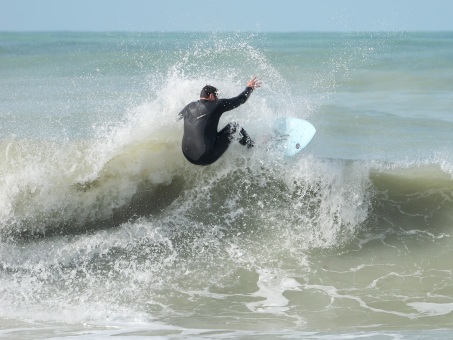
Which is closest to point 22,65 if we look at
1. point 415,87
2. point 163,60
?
point 163,60

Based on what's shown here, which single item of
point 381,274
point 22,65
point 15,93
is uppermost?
point 22,65

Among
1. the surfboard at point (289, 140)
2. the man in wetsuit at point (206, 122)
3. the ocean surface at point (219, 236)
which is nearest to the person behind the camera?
the ocean surface at point (219, 236)

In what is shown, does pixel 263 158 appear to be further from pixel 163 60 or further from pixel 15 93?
pixel 163 60

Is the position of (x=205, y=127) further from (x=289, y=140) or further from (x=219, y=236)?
(x=289, y=140)

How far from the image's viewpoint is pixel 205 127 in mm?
8477

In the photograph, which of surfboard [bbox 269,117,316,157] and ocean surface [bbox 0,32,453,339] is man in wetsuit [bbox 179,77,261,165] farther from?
surfboard [bbox 269,117,316,157]

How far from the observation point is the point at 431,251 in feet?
28.8

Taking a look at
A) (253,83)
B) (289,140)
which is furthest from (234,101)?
(289,140)

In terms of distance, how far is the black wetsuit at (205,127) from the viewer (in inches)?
332

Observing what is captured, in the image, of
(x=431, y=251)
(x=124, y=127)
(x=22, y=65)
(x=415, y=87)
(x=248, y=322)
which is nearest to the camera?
(x=248, y=322)

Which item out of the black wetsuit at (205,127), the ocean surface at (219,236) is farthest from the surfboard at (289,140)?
the black wetsuit at (205,127)

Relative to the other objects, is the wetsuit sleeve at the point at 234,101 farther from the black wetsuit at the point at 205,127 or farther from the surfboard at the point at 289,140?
the surfboard at the point at 289,140

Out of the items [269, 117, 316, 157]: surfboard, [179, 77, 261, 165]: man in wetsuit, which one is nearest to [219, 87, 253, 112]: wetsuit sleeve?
[179, 77, 261, 165]: man in wetsuit

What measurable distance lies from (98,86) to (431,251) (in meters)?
12.4
